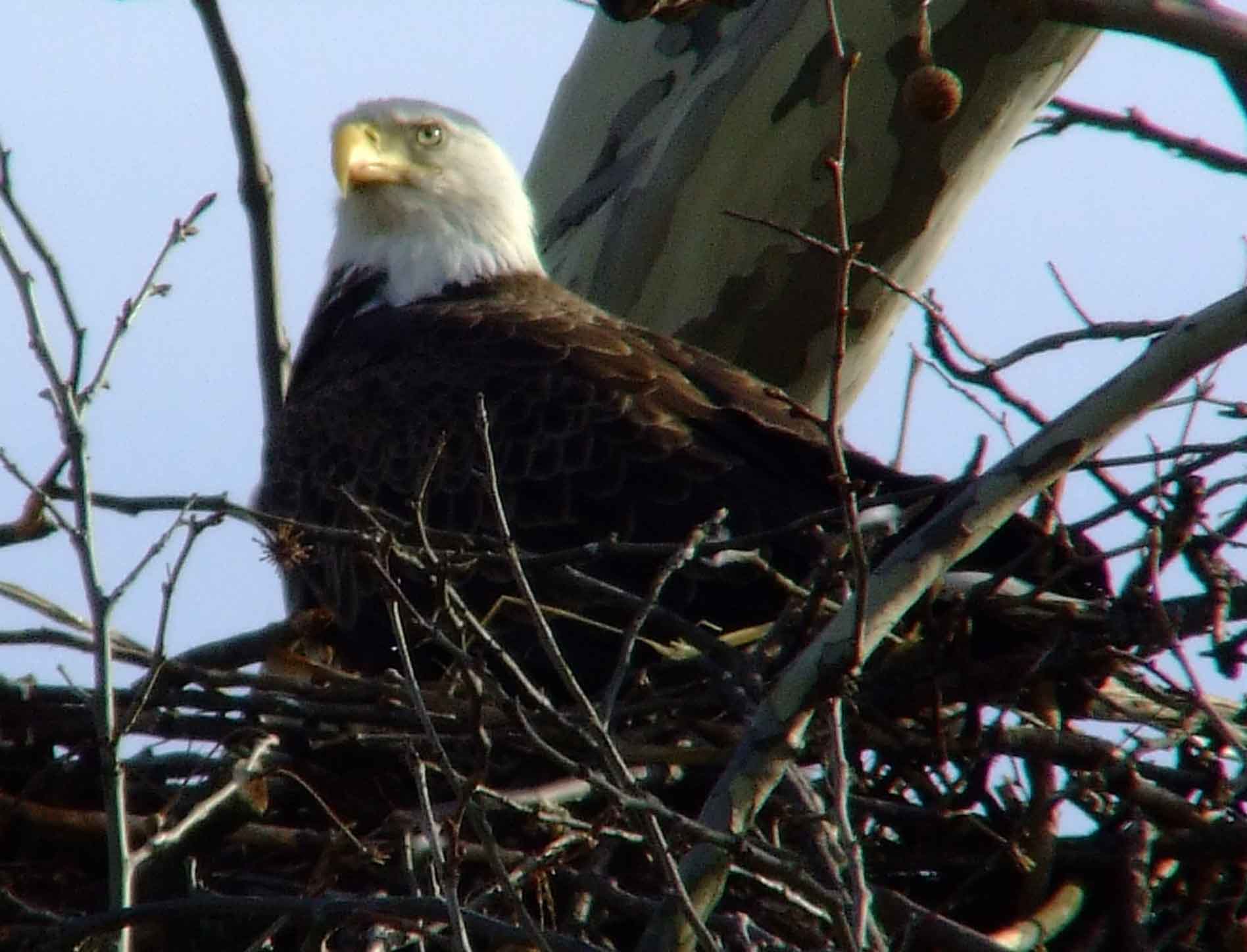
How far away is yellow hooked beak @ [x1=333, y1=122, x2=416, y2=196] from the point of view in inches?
235

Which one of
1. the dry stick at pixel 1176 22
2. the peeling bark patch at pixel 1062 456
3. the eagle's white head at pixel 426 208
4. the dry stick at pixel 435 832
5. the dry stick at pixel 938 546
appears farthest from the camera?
the eagle's white head at pixel 426 208

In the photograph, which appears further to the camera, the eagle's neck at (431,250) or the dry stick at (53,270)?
the eagle's neck at (431,250)

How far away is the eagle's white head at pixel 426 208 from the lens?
6168 millimetres

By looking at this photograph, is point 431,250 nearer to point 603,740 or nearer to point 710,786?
point 710,786

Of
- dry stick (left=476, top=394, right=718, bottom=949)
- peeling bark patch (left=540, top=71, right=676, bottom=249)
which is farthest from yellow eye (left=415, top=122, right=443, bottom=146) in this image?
dry stick (left=476, top=394, right=718, bottom=949)

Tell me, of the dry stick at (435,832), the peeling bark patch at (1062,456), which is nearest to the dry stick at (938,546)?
the peeling bark patch at (1062,456)

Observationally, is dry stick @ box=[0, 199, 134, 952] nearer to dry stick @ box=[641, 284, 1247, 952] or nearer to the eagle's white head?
dry stick @ box=[641, 284, 1247, 952]

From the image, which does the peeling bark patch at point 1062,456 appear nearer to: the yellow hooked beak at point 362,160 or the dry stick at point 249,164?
the dry stick at point 249,164

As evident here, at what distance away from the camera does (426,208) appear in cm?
626

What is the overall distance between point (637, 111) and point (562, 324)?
82 cm

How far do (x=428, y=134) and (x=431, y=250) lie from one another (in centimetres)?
34

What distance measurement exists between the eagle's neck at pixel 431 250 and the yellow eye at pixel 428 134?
0.19 metres

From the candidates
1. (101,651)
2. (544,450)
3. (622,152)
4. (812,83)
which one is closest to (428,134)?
(622,152)

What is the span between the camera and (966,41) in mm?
5203
